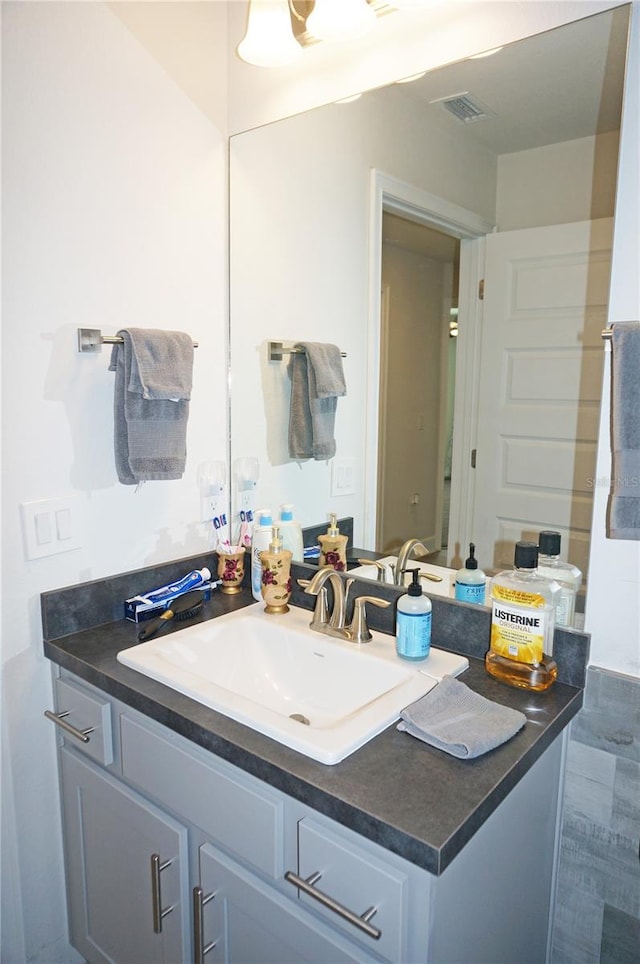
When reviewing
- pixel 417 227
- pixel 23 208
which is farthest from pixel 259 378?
pixel 23 208

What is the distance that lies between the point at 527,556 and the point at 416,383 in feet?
1.49

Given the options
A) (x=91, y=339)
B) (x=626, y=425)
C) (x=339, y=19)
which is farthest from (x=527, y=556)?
(x=339, y=19)

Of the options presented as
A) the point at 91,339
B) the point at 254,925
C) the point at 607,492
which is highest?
the point at 91,339

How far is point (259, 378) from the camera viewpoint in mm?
1715

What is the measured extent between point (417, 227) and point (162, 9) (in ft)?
2.63

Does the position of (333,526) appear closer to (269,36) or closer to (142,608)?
(142,608)

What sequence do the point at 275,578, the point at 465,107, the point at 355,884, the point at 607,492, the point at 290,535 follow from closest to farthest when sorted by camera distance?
the point at 355,884
the point at 607,492
the point at 465,107
the point at 275,578
the point at 290,535

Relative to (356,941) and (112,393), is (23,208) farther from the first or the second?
(356,941)

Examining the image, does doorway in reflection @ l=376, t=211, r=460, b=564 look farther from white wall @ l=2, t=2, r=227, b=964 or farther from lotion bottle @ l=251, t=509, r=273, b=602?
white wall @ l=2, t=2, r=227, b=964

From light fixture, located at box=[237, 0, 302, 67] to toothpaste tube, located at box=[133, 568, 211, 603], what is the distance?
4.09 ft

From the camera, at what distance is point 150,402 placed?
4.57 feet

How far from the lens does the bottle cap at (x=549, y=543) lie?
1.19 metres

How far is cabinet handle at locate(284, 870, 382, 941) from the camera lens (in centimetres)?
83

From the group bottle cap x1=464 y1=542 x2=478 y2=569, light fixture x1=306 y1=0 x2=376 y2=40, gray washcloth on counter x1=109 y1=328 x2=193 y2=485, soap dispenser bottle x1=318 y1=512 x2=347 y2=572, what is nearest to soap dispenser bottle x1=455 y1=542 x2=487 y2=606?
bottle cap x1=464 y1=542 x2=478 y2=569
